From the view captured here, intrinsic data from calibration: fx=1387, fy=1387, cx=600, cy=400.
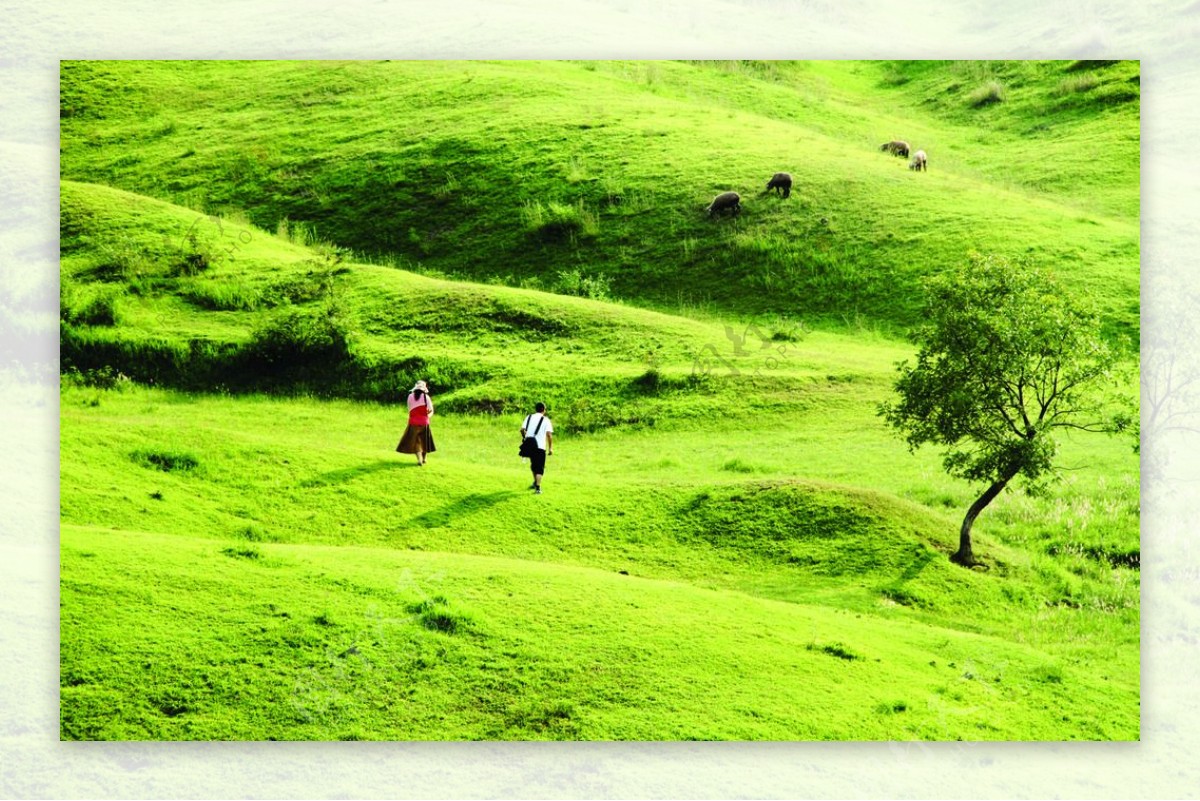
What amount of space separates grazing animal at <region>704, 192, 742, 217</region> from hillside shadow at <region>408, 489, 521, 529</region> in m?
13.0

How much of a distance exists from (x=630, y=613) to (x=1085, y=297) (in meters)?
8.12

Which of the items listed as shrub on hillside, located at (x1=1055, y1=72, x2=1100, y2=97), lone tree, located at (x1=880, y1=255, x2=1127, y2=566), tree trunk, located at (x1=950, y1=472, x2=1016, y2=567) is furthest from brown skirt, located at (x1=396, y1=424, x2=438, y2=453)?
shrub on hillside, located at (x1=1055, y1=72, x2=1100, y2=97)

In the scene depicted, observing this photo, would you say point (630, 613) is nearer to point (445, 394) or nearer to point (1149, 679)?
point (1149, 679)

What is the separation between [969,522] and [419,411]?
827 centimetres

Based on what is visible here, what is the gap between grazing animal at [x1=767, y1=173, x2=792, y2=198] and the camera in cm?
3189

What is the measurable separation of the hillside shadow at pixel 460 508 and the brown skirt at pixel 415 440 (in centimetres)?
157

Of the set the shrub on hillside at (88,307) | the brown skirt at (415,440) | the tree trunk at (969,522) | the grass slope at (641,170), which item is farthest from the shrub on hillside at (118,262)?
the tree trunk at (969,522)

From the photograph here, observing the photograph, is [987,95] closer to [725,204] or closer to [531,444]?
[725,204]

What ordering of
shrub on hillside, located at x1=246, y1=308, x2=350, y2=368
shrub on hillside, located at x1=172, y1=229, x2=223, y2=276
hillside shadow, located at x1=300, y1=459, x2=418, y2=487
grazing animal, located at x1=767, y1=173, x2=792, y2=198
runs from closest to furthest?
1. hillside shadow, located at x1=300, y1=459, x2=418, y2=487
2. shrub on hillside, located at x1=246, y1=308, x2=350, y2=368
3. shrub on hillside, located at x1=172, y1=229, x2=223, y2=276
4. grazing animal, located at x1=767, y1=173, x2=792, y2=198

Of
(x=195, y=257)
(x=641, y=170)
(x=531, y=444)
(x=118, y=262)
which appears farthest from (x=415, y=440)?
(x=641, y=170)

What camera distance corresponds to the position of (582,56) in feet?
71.8

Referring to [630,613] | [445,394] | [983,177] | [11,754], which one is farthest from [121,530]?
[983,177]

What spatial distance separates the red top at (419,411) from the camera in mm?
21125

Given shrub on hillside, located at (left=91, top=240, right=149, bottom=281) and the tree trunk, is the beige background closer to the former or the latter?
the tree trunk
